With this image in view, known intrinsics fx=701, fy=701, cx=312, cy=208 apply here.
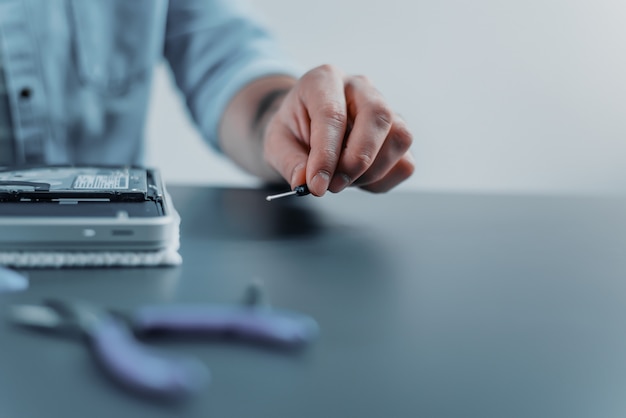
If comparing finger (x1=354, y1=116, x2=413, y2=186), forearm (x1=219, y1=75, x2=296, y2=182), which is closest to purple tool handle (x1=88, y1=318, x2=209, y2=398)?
finger (x1=354, y1=116, x2=413, y2=186)

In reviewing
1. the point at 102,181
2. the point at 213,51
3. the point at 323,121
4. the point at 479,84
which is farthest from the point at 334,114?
the point at 479,84

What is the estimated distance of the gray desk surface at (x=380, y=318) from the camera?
0.66 ft

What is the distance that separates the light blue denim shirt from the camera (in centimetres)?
75

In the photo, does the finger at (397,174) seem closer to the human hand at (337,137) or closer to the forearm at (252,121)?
the human hand at (337,137)

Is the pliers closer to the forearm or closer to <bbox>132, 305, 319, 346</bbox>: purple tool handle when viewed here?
<bbox>132, 305, 319, 346</bbox>: purple tool handle

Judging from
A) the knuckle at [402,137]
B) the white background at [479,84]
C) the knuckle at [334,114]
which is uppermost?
the knuckle at [334,114]

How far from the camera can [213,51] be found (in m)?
0.82

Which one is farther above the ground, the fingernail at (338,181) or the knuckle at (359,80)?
the knuckle at (359,80)

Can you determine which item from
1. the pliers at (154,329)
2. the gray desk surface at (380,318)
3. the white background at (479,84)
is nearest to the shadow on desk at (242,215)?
the gray desk surface at (380,318)

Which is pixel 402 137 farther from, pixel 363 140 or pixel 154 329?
pixel 154 329

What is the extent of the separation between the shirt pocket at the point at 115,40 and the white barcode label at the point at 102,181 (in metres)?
0.40

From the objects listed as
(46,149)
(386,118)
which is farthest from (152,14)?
(386,118)

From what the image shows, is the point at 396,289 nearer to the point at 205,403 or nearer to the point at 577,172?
the point at 205,403

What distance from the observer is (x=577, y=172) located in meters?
1.82
